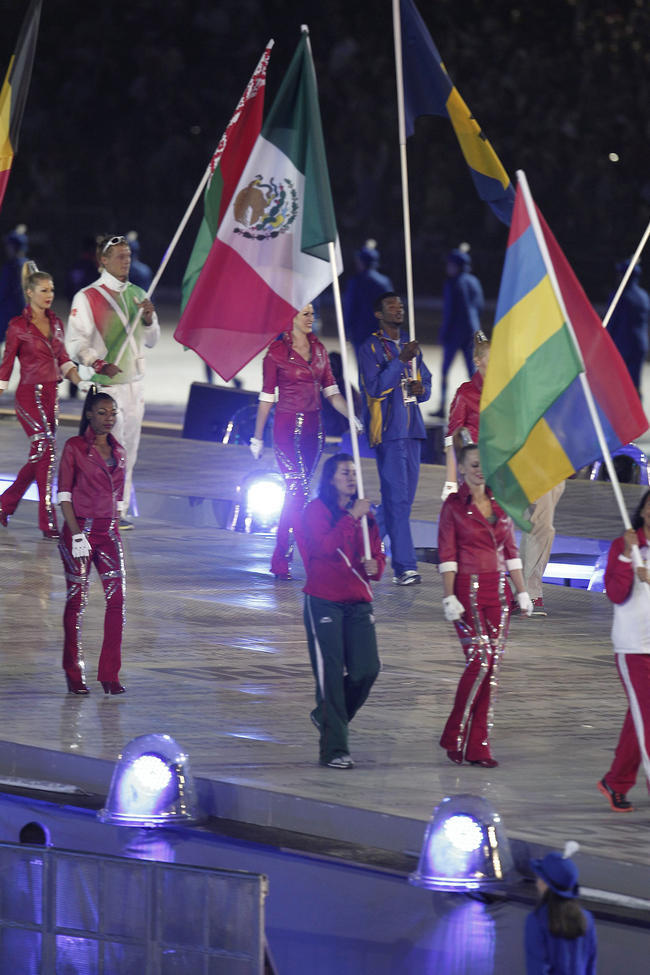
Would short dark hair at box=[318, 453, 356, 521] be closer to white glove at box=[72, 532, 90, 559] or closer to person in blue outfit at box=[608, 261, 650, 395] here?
white glove at box=[72, 532, 90, 559]

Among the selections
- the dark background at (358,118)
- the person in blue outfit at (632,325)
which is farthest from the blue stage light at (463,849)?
the dark background at (358,118)

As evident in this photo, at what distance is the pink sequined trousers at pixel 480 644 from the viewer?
9.16 m

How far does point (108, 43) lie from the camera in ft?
150

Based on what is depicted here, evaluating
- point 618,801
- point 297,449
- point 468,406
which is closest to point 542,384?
point 618,801

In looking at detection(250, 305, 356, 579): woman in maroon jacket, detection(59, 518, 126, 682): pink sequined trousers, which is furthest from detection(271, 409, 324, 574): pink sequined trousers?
detection(59, 518, 126, 682): pink sequined trousers

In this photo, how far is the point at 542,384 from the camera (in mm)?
8891

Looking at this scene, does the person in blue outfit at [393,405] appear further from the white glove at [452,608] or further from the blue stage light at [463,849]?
the blue stage light at [463,849]

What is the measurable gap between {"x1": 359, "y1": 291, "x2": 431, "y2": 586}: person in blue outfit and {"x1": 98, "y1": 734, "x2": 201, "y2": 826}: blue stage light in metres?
4.35

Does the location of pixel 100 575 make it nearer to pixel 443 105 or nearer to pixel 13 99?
pixel 443 105

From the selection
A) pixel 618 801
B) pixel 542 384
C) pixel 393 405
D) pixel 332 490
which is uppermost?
pixel 542 384

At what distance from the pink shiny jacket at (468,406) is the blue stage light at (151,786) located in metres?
3.69

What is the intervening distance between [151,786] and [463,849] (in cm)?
147

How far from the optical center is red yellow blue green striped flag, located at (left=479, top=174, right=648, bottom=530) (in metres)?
8.84

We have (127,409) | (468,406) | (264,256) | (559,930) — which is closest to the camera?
(559,930)
